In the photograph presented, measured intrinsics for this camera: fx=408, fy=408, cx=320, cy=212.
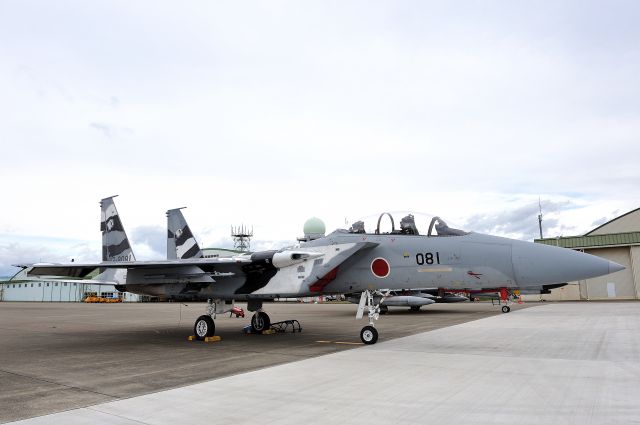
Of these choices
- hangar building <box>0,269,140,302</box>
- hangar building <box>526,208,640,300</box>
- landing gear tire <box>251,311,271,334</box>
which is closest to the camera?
landing gear tire <box>251,311,271,334</box>

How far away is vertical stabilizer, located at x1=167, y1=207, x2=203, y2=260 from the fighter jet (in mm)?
2984

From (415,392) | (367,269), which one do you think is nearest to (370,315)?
(367,269)

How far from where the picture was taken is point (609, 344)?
8.48 metres

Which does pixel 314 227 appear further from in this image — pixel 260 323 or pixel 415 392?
pixel 415 392

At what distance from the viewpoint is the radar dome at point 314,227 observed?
3409 centimetres

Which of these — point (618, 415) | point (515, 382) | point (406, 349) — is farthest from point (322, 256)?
point (618, 415)

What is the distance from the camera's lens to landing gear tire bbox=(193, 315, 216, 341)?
1068 cm

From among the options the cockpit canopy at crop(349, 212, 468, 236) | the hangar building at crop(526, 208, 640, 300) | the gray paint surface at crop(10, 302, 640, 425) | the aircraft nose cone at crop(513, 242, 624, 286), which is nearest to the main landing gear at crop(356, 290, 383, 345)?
the gray paint surface at crop(10, 302, 640, 425)

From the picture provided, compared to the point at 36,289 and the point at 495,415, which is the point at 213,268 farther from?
the point at 36,289

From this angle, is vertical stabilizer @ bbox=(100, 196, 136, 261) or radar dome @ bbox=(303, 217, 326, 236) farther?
radar dome @ bbox=(303, 217, 326, 236)

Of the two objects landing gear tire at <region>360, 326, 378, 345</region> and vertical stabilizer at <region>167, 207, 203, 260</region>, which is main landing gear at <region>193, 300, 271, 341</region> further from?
vertical stabilizer at <region>167, 207, 203, 260</region>

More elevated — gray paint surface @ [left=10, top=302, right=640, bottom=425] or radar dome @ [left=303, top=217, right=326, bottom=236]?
radar dome @ [left=303, top=217, right=326, bottom=236]

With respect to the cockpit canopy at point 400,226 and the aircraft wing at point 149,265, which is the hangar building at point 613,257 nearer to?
the cockpit canopy at point 400,226

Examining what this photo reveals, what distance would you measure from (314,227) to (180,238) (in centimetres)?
2043
